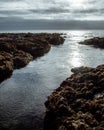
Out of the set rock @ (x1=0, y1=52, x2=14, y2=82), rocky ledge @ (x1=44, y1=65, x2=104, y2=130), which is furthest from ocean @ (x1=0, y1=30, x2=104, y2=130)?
rocky ledge @ (x1=44, y1=65, x2=104, y2=130)

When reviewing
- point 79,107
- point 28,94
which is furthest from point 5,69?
point 79,107

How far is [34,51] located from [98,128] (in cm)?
9426

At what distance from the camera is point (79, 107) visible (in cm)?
4825

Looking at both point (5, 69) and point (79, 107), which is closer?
point (79, 107)

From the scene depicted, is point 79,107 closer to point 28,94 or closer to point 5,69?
point 28,94

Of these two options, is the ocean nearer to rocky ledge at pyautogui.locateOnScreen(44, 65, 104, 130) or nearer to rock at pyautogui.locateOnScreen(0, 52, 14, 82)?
rock at pyautogui.locateOnScreen(0, 52, 14, 82)

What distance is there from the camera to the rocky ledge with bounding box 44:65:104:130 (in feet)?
134

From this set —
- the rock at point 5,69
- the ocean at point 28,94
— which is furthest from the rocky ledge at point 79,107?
the rock at point 5,69

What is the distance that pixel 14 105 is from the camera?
5359 centimetres

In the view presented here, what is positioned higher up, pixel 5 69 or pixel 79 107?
pixel 5 69

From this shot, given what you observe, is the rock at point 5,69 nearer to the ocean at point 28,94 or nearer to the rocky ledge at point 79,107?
the ocean at point 28,94

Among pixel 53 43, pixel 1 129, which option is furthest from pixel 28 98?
pixel 53 43

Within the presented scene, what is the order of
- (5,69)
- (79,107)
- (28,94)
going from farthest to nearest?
(5,69) → (28,94) → (79,107)

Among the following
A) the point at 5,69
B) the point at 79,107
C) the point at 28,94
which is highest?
the point at 5,69
